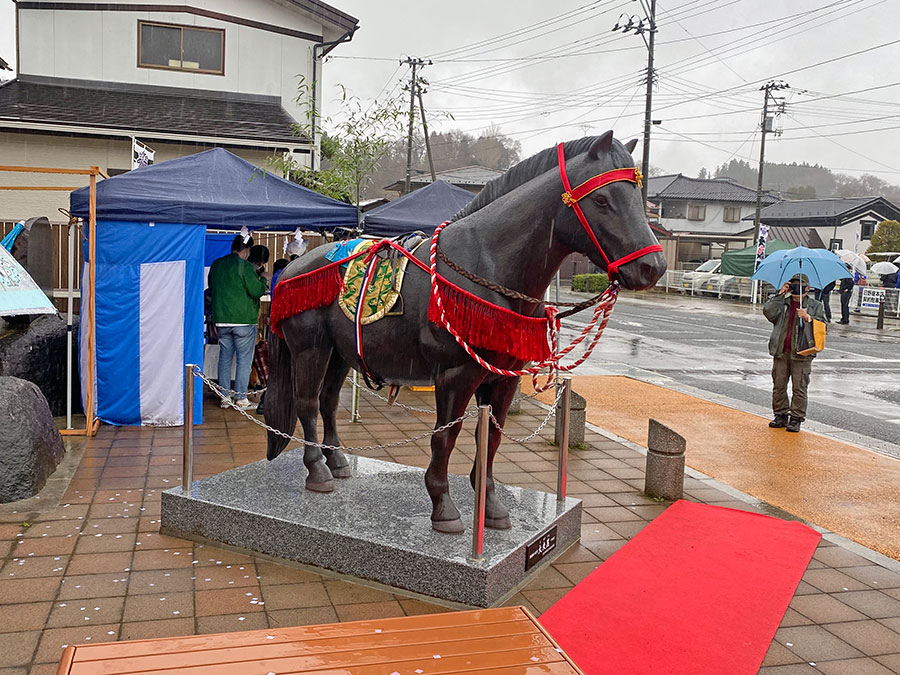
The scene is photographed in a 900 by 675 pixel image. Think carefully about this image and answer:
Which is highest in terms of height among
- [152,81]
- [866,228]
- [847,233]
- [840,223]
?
[152,81]

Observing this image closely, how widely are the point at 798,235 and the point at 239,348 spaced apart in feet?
146

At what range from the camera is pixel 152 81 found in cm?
1539

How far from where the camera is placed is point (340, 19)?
1655 centimetres

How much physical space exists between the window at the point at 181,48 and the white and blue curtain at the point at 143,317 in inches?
386

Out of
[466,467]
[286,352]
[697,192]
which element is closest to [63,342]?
[286,352]

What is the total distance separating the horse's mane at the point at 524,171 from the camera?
148 inches

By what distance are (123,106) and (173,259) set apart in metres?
8.66

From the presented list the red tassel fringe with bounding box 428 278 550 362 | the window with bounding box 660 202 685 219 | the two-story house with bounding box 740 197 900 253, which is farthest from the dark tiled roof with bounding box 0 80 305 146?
the window with bounding box 660 202 685 219

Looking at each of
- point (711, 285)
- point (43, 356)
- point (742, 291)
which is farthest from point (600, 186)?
point (711, 285)

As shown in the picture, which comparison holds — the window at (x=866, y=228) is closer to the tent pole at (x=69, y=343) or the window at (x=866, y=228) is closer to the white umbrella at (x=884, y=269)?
the white umbrella at (x=884, y=269)

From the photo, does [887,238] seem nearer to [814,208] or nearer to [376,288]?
[814,208]

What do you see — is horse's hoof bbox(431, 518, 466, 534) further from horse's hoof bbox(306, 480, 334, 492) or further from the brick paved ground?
horse's hoof bbox(306, 480, 334, 492)

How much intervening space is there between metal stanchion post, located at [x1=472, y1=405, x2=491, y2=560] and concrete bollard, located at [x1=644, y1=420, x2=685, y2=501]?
2281 millimetres

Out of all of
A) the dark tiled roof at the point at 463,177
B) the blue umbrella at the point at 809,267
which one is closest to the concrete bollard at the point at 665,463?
the blue umbrella at the point at 809,267
